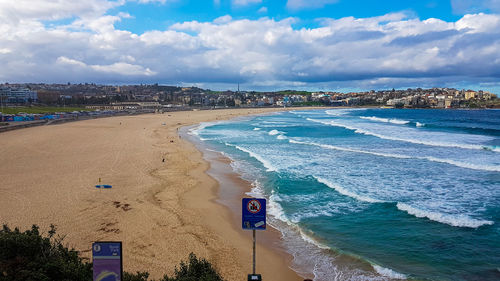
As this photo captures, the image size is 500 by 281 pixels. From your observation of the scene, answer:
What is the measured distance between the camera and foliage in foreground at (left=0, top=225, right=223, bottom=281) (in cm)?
568

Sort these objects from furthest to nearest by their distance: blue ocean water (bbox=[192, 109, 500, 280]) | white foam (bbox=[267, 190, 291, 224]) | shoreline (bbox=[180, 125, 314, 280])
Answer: white foam (bbox=[267, 190, 291, 224]), shoreline (bbox=[180, 125, 314, 280]), blue ocean water (bbox=[192, 109, 500, 280])

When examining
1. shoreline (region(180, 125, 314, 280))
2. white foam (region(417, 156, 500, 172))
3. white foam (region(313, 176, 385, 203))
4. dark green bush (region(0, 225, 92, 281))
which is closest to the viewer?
dark green bush (region(0, 225, 92, 281))

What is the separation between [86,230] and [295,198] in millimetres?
8034

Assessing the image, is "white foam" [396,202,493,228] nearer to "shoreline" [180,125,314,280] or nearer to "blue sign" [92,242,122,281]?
"shoreline" [180,125,314,280]

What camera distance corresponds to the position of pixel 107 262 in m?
3.78

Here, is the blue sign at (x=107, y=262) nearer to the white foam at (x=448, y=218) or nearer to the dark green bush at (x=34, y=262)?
the dark green bush at (x=34, y=262)

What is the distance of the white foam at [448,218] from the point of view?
11266 millimetres

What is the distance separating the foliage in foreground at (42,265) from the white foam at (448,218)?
8936mm

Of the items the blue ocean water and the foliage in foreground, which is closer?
the foliage in foreground

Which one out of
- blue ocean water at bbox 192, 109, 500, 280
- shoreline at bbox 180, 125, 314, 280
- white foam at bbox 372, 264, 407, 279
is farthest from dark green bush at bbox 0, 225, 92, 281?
white foam at bbox 372, 264, 407, 279

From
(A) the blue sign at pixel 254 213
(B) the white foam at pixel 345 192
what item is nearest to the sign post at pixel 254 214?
(A) the blue sign at pixel 254 213

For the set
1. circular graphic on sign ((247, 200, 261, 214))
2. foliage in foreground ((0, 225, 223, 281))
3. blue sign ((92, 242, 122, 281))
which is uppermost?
circular graphic on sign ((247, 200, 261, 214))

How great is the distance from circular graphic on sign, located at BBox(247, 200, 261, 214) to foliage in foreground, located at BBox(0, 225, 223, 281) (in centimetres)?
182

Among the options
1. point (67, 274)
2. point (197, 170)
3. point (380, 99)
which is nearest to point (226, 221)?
point (67, 274)
